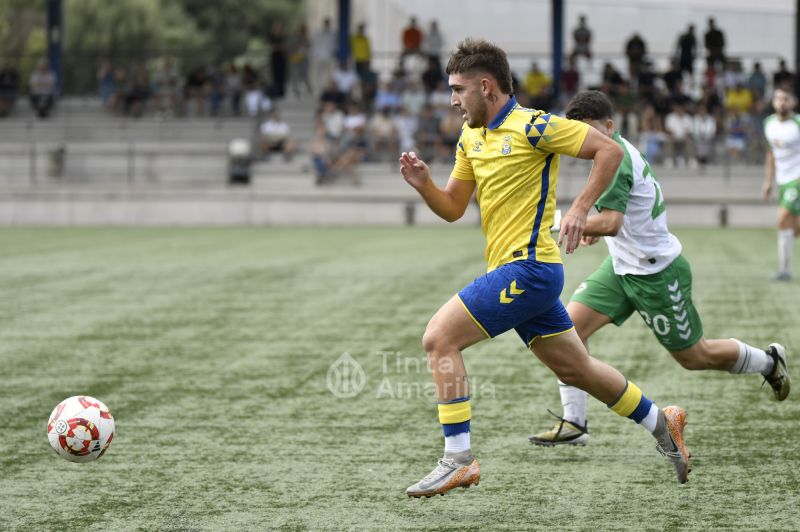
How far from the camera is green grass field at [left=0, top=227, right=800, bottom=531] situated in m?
5.12

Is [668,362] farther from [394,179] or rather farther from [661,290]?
[394,179]

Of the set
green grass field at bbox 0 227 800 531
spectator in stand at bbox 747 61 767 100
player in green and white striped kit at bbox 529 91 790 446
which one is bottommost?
green grass field at bbox 0 227 800 531

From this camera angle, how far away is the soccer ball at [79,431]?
566 cm

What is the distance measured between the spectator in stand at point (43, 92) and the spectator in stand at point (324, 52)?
6804 millimetres

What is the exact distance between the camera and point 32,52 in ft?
180

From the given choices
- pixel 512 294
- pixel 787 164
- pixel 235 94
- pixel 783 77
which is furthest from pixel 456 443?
pixel 235 94

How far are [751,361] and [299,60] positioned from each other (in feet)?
85.5

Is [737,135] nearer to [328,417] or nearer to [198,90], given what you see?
[198,90]

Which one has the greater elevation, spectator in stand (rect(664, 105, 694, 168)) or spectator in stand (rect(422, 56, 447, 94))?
spectator in stand (rect(422, 56, 447, 94))

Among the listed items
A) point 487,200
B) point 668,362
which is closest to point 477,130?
point 487,200

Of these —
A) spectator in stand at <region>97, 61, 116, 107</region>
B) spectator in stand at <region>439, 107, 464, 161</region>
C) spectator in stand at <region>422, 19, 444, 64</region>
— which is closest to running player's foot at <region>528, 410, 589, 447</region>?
spectator in stand at <region>439, 107, 464, 161</region>

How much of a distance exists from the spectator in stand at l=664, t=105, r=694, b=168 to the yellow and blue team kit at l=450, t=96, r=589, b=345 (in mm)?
21925

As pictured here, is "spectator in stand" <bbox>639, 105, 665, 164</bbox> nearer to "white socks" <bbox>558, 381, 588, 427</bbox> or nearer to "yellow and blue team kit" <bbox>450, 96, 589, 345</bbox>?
"white socks" <bbox>558, 381, 588, 427</bbox>

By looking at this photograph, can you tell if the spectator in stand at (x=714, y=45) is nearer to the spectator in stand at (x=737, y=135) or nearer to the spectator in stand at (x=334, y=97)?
the spectator in stand at (x=737, y=135)
